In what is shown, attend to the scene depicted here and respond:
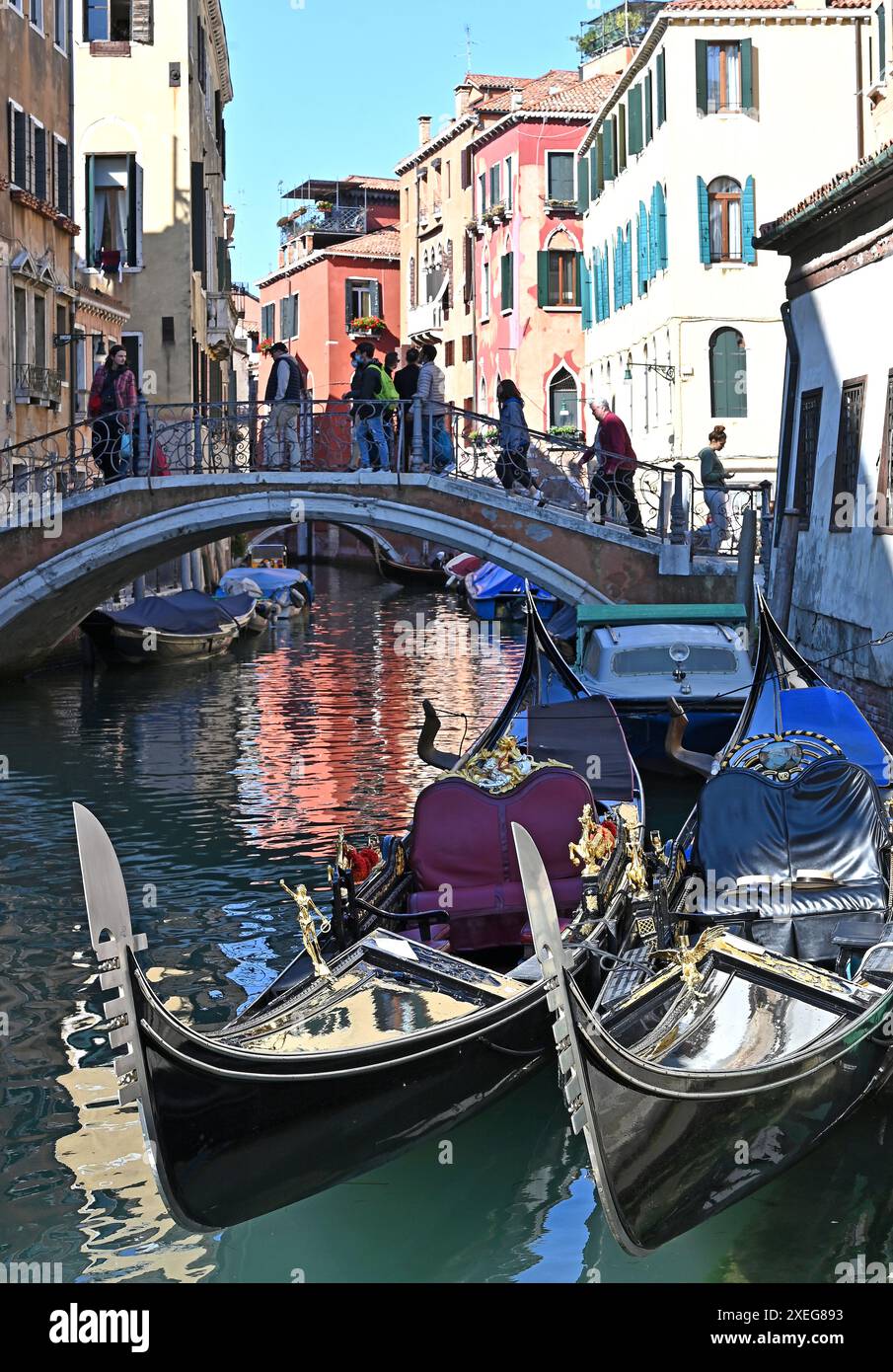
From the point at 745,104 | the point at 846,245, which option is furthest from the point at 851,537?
the point at 745,104

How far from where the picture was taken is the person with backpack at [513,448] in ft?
42.0

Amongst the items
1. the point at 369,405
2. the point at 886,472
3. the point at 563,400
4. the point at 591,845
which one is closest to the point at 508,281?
the point at 563,400

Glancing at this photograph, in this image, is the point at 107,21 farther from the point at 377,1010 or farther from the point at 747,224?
the point at 377,1010

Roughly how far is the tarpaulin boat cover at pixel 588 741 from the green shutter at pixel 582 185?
17640mm

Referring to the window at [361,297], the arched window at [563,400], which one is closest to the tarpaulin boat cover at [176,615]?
the arched window at [563,400]

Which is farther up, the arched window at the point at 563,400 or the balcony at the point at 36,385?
the arched window at the point at 563,400

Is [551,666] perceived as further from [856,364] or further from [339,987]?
[339,987]

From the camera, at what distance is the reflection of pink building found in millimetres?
27359

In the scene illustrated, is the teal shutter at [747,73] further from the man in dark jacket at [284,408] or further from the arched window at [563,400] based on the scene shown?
the arched window at [563,400]

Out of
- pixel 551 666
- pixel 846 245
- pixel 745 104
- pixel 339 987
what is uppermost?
pixel 745 104

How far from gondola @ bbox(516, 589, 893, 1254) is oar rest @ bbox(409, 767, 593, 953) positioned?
0.33 metres
